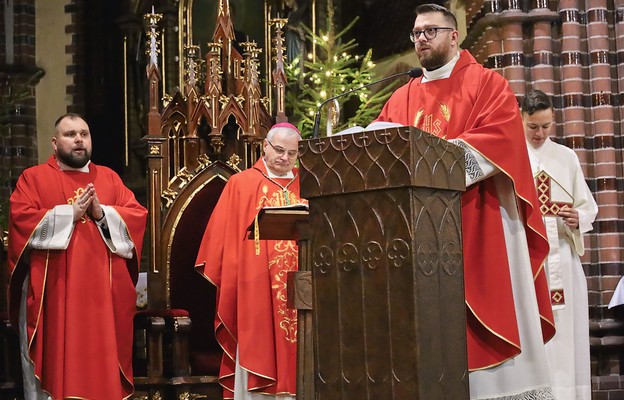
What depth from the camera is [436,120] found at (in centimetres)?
471

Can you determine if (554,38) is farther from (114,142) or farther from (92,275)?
(114,142)

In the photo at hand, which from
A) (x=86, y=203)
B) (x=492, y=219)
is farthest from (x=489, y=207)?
(x=86, y=203)

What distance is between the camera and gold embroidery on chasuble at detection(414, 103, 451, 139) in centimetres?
468

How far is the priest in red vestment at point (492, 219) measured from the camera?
4344 millimetres

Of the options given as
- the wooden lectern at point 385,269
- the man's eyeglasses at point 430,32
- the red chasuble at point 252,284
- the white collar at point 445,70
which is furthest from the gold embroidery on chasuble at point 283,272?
the wooden lectern at point 385,269

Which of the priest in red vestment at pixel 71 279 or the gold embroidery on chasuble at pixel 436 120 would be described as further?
the priest in red vestment at pixel 71 279

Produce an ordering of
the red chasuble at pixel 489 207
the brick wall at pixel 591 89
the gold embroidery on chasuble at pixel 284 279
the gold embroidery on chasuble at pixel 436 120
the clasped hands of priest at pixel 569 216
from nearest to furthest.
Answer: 1. the red chasuble at pixel 489 207
2. the gold embroidery on chasuble at pixel 436 120
3. the clasped hands of priest at pixel 569 216
4. the gold embroidery on chasuble at pixel 284 279
5. the brick wall at pixel 591 89

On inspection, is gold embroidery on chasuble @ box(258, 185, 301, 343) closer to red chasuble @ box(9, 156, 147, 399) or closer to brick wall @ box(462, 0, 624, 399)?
red chasuble @ box(9, 156, 147, 399)

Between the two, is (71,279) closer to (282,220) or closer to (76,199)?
(76,199)

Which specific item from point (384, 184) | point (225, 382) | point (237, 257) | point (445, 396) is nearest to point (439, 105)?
point (384, 184)

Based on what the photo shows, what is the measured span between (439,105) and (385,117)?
0.87ft

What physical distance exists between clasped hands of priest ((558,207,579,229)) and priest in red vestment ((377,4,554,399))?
1592mm

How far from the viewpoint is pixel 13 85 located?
1061cm

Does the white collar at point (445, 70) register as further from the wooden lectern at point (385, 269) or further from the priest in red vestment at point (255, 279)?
the priest in red vestment at point (255, 279)
